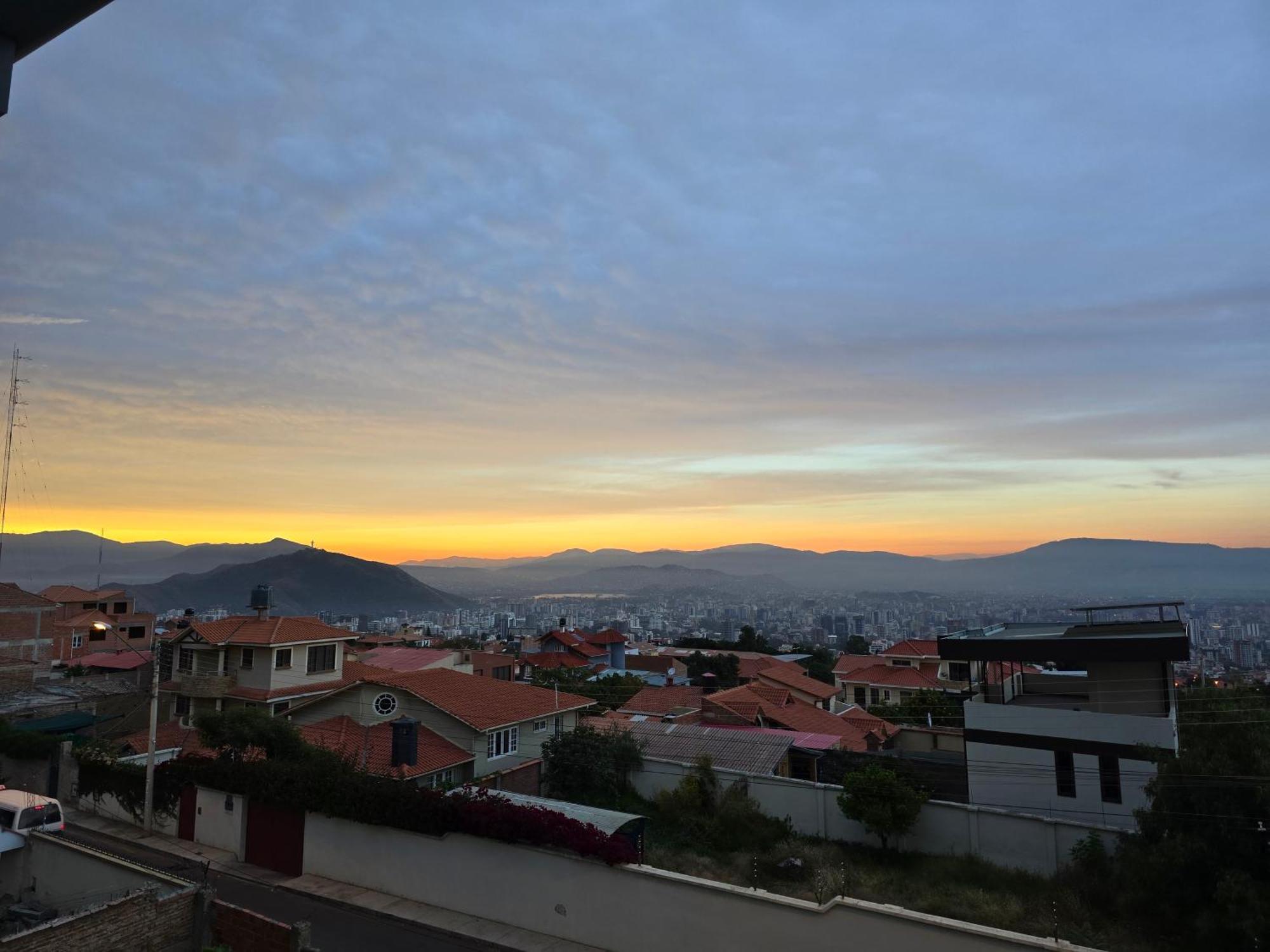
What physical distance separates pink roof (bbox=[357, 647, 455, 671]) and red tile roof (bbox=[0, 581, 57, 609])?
1663 cm

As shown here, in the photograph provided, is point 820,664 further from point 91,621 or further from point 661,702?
point 91,621

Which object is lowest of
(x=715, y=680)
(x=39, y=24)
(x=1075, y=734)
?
(x=715, y=680)

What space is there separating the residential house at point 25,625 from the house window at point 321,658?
2205cm

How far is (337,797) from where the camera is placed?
17.1 m

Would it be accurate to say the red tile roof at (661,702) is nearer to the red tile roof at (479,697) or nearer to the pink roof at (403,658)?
the red tile roof at (479,697)

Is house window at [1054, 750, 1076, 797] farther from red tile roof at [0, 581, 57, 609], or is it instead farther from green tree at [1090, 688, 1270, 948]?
red tile roof at [0, 581, 57, 609]

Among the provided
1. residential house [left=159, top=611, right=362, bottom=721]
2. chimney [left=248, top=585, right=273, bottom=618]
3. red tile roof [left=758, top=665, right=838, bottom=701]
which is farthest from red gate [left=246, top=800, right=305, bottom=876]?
red tile roof [left=758, top=665, right=838, bottom=701]

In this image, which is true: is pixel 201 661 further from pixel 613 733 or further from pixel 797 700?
pixel 797 700

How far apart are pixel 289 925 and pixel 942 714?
32.7 metres

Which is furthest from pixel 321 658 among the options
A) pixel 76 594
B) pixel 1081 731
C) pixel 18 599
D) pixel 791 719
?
pixel 76 594

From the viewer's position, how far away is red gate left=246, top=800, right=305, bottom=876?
17906 mm

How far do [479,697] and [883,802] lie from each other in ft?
42.2

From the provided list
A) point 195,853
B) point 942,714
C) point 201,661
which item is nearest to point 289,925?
point 195,853

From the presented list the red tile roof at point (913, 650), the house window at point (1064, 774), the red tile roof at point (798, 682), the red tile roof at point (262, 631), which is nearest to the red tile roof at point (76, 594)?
the red tile roof at point (262, 631)
